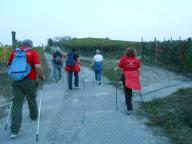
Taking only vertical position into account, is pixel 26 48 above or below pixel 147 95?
above

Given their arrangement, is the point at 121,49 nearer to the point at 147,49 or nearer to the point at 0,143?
the point at 147,49

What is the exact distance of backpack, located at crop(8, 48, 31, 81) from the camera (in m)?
9.03

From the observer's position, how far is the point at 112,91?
17.5m

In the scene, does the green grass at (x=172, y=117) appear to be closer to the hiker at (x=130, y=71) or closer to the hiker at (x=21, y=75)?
the hiker at (x=130, y=71)

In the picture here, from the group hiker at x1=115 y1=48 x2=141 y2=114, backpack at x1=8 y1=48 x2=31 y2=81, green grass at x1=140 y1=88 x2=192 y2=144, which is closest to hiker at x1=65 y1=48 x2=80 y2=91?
green grass at x1=140 y1=88 x2=192 y2=144

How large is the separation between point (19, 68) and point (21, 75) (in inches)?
6.2

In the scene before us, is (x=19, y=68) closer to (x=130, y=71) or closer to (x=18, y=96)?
(x=18, y=96)

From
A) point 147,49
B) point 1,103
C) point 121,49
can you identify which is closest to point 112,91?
point 1,103

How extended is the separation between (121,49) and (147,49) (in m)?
21.2

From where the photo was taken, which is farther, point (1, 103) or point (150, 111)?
point (1, 103)

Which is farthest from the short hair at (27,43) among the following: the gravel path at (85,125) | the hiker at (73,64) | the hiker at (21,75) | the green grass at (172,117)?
the hiker at (73,64)

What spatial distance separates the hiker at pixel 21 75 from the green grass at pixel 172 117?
3193mm

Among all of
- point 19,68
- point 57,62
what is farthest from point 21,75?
point 57,62

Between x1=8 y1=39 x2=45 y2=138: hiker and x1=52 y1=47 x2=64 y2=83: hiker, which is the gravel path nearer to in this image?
x1=8 y1=39 x2=45 y2=138: hiker
